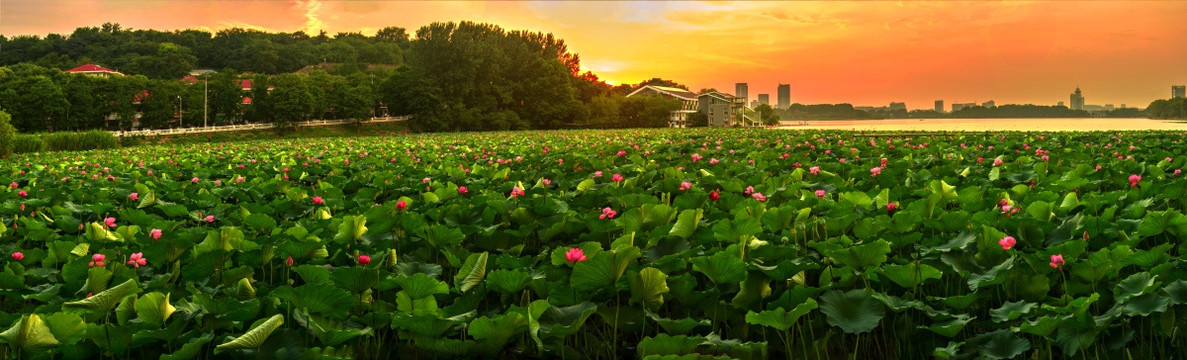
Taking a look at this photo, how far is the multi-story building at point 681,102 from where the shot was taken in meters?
108

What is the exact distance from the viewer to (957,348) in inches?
107

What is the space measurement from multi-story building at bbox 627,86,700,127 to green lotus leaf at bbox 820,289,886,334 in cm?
9497

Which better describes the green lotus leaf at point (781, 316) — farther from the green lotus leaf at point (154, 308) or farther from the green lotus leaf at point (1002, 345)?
the green lotus leaf at point (154, 308)

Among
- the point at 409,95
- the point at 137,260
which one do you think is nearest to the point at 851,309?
the point at 137,260

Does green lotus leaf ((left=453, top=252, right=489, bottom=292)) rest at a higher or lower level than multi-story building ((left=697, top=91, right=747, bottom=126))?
lower

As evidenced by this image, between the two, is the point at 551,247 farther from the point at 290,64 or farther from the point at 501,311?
the point at 290,64

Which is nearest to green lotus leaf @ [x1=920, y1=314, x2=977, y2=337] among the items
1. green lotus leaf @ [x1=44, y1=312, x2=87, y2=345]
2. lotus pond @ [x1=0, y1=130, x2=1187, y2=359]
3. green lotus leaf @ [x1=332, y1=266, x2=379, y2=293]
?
lotus pond @ [x1=0, y1=130, x2=1187, y2=359]

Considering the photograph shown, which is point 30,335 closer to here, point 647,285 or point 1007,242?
point 647,285

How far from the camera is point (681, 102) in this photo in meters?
119

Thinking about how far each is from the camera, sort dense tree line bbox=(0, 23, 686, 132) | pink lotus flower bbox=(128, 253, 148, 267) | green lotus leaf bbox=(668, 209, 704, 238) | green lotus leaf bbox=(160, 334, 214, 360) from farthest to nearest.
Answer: dense tree line bbox=(0, 23, 686, 132)
green lotus leaf bbox=(668, 209, 704, 238)
pink lotus flower bbox=(128, 253, 148, 267)
green lotus leaf bbox=(160, 334, 214, 360)

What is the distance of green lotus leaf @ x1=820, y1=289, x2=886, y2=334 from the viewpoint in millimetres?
2700

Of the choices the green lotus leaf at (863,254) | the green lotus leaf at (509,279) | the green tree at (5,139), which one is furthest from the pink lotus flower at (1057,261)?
the green tree at (5,139)

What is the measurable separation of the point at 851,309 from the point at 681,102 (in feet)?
386

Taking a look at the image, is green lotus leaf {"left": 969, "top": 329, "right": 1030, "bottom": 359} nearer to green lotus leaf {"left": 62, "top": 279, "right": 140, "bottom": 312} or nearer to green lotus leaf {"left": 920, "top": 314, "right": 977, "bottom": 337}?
green lotus leaf {"left": 920, "top": 314, "right": 977, "bottom": 337}
